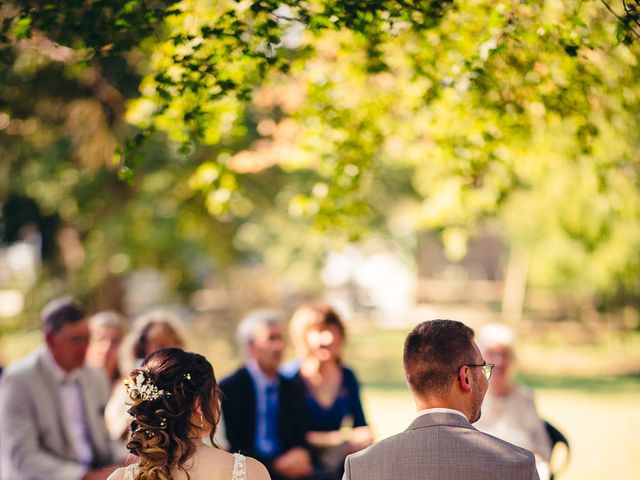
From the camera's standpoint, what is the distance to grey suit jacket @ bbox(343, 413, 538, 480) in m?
3.14

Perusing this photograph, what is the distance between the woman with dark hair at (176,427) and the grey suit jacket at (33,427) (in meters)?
2.32

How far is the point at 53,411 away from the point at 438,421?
3.37m

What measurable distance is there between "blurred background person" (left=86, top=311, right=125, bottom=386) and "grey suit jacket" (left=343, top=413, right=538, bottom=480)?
4.53m

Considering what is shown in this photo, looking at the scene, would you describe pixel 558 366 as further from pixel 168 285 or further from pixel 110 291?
pixel 110 291

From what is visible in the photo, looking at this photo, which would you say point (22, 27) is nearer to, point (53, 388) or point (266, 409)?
point (53, 388)

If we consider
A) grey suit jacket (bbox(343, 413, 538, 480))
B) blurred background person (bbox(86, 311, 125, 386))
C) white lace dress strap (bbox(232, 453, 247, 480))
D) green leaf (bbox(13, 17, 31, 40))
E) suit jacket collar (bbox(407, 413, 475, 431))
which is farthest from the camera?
blurred background person (bbox(86, 311, 125, 386))

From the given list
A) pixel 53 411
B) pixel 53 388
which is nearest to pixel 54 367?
pixel 53 388

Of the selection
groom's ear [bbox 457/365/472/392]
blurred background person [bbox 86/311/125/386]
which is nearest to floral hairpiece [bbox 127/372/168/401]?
groom's ear [bbox 457/365/472/392]

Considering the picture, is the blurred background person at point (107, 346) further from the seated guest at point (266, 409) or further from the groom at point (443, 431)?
the groom at point (443, 431)

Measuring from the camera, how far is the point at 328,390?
620 cm

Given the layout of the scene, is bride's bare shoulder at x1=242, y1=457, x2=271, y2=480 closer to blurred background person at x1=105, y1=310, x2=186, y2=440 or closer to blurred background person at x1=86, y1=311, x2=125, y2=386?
blurred background person at x1=105, y1=310, x2=186, y2=440

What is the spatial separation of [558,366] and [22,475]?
850 inches

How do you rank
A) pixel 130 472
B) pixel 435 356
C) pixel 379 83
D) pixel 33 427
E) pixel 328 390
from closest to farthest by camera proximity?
pixel 435 356
pixel 130 472
pixel 33 427
pixel 328 390
pixel 379 83

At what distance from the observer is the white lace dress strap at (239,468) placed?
11.1 ft
